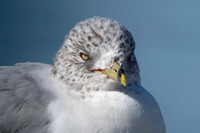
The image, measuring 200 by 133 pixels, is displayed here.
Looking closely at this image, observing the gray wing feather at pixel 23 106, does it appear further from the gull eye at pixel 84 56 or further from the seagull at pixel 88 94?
the gull eye at pixel 84 56

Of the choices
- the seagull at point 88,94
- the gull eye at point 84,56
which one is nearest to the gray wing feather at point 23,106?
the seagull at point 88,94

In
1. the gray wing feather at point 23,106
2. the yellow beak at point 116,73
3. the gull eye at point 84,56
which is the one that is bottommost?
the gray wing feather at point 23,106

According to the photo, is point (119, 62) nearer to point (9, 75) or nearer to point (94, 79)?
point (94, 79)

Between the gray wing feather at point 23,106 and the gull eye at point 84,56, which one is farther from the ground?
the gull eye at point 84,56

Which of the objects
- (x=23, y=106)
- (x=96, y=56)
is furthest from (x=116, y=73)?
(x=23, y=106)

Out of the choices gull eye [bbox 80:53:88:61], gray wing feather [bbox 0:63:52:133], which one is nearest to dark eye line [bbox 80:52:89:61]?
gull eye [bbox 80:53:88:61]

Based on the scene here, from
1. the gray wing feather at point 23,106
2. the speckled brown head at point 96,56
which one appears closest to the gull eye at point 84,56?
the speckled brown head at point 96,56

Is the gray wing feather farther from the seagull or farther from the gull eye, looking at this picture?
the gull eye

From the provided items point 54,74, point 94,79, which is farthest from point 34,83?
point 94,79
